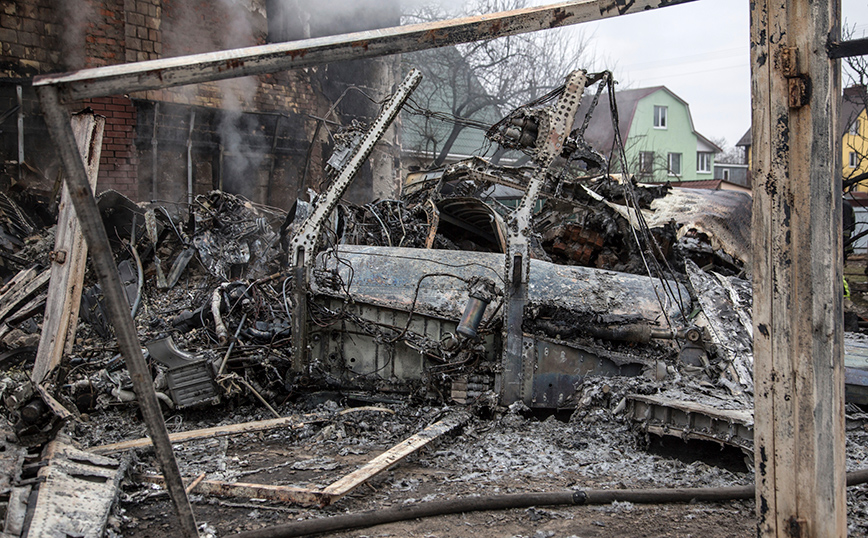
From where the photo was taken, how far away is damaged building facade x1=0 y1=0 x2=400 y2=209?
1031cm

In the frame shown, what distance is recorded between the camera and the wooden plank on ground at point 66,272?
363 cm

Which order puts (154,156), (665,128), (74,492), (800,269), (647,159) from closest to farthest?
1. (800,269)
2. (74,492)
3. (154,156)
4. (647,159)
5. (665,128)

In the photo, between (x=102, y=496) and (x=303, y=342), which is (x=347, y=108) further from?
(x=102, y=496)

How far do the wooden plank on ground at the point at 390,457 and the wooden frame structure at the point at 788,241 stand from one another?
1567 millimetres

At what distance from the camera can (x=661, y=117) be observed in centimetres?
3625

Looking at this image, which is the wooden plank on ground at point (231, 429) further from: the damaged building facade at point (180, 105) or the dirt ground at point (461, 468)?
the damaged building facade at point (180, 105)

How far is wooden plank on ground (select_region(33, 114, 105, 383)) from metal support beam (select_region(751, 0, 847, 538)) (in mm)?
3673

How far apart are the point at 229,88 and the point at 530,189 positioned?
9713mm

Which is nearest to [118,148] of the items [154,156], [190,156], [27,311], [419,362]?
[154,156]

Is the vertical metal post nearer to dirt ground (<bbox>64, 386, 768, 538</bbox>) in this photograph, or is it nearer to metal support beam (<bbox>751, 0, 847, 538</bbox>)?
dirt ground (<bbox>64, 386, 768, 538</bbox>)

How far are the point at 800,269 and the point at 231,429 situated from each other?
14.3ft

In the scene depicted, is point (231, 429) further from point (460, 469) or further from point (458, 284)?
point (458, 284)

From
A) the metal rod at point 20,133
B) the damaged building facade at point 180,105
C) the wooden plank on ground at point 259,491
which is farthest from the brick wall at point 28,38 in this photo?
→ the wooden plank on ground at point 259,491

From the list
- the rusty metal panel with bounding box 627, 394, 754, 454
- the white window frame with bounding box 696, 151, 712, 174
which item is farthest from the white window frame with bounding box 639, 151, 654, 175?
the rusty metal panel with bounding box 627, 394, 754, 454
